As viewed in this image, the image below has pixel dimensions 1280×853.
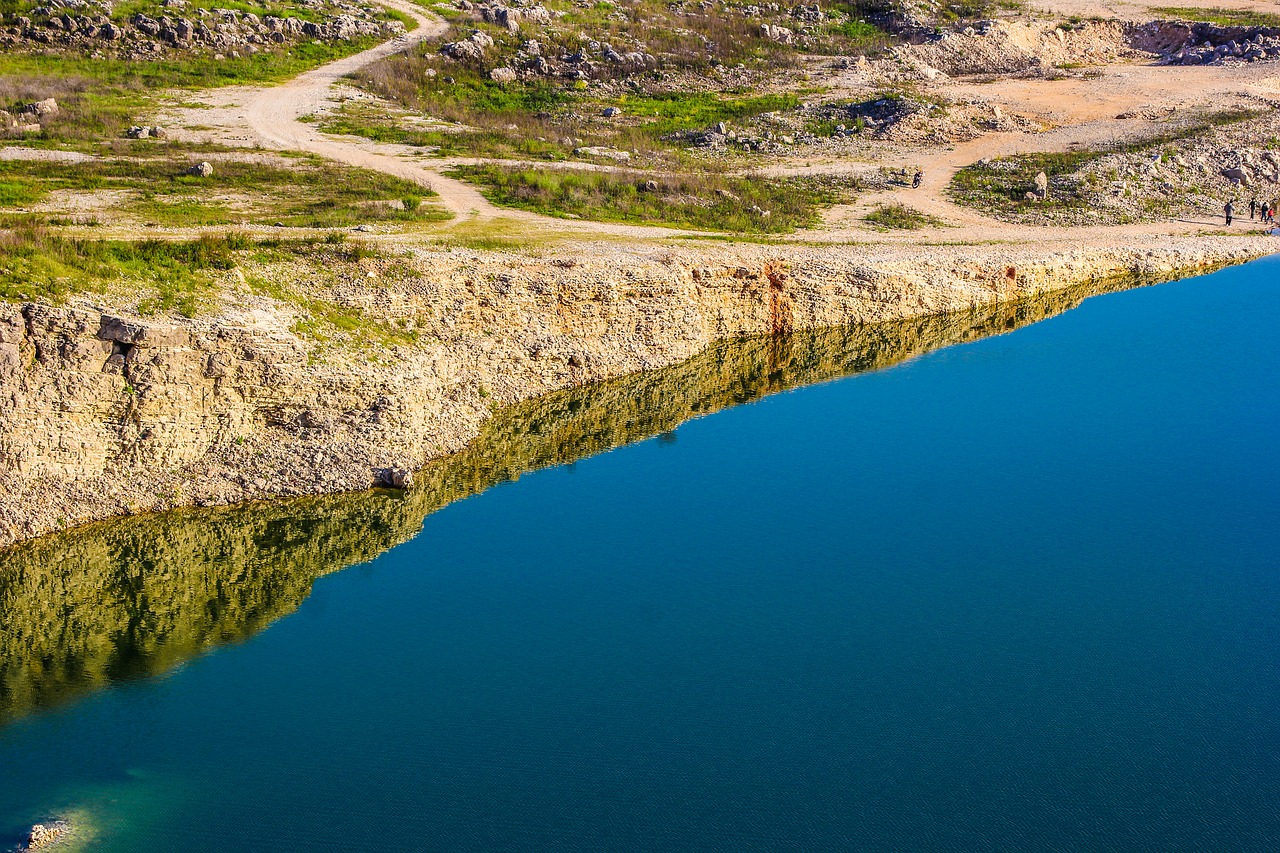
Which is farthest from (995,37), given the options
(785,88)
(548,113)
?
(548,113)

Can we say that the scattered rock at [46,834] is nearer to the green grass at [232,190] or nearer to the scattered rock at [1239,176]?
the green grass at [232,190]

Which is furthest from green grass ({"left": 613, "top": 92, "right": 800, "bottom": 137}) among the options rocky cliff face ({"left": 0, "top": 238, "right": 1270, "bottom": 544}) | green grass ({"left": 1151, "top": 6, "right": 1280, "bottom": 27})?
green grass ({"left": 1151, "top": 6, "right": 1280, "bottom": 27})

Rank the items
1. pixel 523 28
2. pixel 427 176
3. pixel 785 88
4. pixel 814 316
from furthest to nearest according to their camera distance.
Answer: pixel 523 28 → pixel 785 88 → pixel 427 176 → pixel 814 316

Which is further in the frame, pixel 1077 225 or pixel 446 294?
pixel 1077 225

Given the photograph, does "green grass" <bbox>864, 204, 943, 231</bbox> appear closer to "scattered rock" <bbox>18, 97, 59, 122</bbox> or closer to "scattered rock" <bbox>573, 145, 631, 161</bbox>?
"scattered rock" <bbox>573, 145, 631, 161</bbox>

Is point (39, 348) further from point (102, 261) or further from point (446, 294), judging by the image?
point (446, 294)

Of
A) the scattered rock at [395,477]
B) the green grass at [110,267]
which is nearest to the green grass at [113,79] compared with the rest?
the green grass at [110,267]

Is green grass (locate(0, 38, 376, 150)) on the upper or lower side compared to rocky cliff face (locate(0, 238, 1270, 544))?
upper
